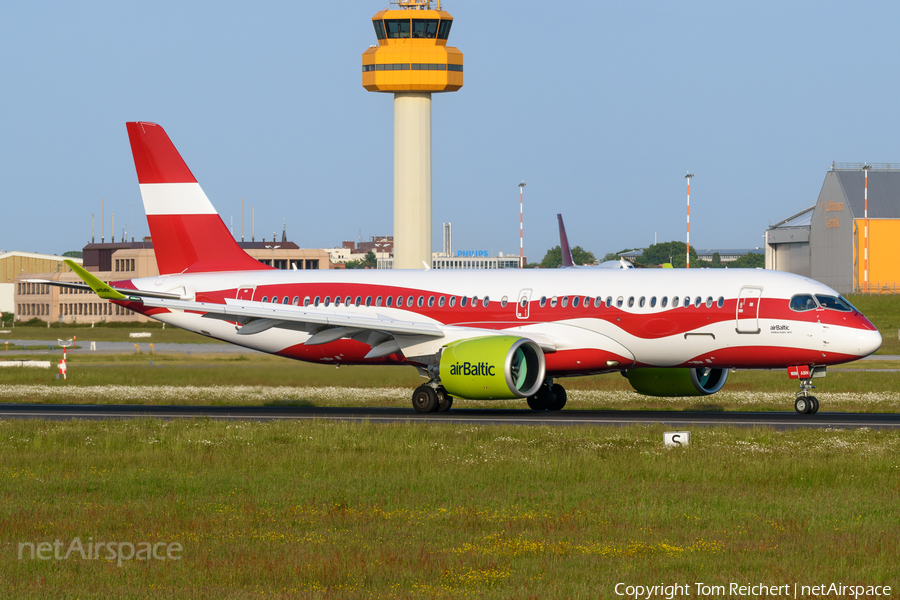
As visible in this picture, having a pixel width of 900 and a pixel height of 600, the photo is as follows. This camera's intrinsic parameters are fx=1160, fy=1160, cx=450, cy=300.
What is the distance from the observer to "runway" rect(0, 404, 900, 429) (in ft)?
89.8

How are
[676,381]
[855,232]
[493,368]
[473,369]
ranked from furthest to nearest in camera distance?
1. [855,232]
2. [676,381]
3. [473,369]
4. [493,368]

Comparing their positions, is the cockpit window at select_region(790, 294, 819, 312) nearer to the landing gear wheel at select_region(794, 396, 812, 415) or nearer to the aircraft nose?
the aircraft nose

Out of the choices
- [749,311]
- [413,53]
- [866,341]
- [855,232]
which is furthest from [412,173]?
[866,341]

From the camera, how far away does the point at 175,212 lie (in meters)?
38.2

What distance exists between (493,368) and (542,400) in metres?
4.64

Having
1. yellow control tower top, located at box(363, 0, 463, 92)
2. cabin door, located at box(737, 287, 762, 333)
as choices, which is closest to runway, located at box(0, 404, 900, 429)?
cabin door, located at box(737, 287, 762, 333)

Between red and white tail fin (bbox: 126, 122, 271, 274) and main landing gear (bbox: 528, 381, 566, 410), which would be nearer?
main landing gear (bbox: 528, 381, 566, 410)

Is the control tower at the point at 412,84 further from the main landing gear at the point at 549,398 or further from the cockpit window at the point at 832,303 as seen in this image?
the cockpit window at the point at 832,303

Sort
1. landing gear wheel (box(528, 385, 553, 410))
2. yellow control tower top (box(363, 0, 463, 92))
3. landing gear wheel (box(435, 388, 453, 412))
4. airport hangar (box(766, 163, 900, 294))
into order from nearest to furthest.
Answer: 1. landing gear wheel (box(435, 388, 453, 412))
2. landing gear wheel (box(528, 385, 553, 410))
3. yellow control tower top (box(363, 0, 463, 92))
4. airport hangar (box(766, 163, 900, 294))

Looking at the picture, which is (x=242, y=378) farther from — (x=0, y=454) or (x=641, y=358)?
(x=0, y=454)

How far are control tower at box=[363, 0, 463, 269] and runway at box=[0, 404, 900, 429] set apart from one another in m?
57.6

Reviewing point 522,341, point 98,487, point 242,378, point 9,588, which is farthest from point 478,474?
point 242,378

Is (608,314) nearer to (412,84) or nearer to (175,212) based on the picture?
(175,212)

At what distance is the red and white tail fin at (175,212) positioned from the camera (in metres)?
38.1
